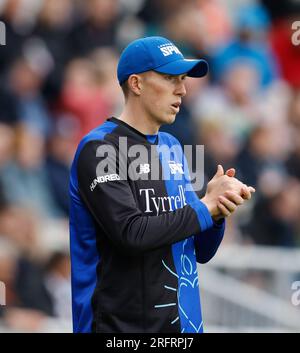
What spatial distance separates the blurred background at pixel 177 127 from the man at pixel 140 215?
2692 millimetres

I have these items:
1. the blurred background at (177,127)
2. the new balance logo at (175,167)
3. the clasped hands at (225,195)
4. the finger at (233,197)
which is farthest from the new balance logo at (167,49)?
the blurred background at (177,127)

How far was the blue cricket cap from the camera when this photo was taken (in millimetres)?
4492

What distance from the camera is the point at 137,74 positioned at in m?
4.54

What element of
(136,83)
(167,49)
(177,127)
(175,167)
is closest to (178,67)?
(167,49)

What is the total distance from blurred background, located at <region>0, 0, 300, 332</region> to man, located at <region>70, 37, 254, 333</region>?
2.69 metres

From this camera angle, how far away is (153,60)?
14.7ft

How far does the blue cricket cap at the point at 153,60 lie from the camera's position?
14.7ft

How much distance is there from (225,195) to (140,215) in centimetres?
39

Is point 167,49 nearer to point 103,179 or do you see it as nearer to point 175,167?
point 175,167

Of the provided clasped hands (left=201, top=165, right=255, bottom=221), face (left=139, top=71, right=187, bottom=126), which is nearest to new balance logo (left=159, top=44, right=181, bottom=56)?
face (left=139, top=71, right=187, bottom=126)

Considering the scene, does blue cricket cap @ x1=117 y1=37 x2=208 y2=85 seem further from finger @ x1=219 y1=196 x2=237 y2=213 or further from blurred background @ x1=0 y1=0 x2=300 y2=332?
blurred background @ x1=0 y1=0 x2=300 y2=332

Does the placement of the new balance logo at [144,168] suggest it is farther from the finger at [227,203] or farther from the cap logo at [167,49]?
the cap logo at [167,49]
